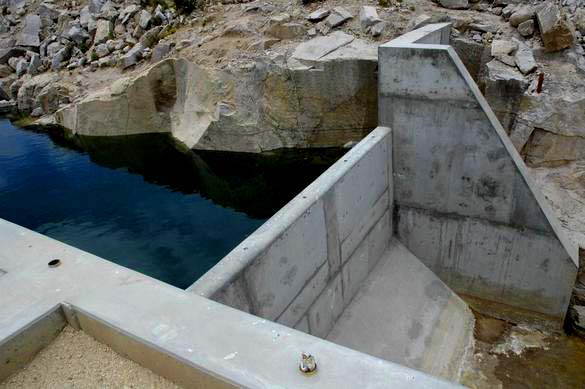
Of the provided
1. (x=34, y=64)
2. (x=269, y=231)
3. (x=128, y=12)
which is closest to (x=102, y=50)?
(x=128, y=12)

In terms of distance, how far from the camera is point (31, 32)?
1902 cm

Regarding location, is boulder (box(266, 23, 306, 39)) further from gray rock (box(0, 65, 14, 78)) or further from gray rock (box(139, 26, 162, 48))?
gray rock (box(0, 65, 14, 78))

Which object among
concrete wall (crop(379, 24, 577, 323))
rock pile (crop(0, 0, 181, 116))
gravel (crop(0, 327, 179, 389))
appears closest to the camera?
gravel (crop(0, 327, 179, 389))

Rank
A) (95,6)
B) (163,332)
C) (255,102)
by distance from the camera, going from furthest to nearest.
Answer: (95,6)
(255,102)
(163,332)

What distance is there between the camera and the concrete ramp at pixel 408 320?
22.0ft

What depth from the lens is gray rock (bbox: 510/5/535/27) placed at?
9.16 m

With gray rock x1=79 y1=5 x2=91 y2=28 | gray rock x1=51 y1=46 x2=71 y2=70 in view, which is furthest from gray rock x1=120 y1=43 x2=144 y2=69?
gray rock x1=79 y1=5 x2=91 y2=28

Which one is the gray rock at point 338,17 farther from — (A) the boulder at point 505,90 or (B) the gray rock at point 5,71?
(B) the gray rock at point 5,71

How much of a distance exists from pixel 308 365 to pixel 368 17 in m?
10.3

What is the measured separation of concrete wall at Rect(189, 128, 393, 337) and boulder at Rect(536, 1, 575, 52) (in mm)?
3800

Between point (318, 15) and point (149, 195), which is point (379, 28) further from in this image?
point (149, 195)

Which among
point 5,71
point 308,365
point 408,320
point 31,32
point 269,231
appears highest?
point 308,365

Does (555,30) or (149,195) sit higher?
(555,30)

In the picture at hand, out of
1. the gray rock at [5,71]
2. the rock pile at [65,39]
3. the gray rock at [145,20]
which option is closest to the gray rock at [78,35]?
the rock pile at [65,39]
